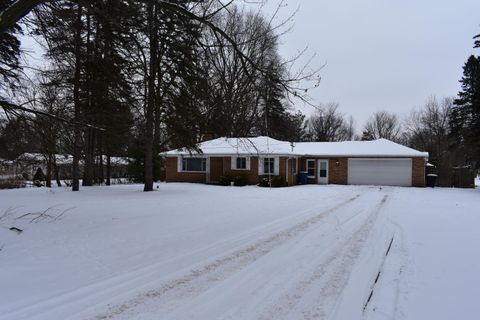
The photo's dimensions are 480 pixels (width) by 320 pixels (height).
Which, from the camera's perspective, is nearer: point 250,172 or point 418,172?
point 418,172

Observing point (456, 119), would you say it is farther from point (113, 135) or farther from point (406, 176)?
point (113, 135)

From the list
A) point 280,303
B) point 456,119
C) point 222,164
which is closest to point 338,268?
point 280,303

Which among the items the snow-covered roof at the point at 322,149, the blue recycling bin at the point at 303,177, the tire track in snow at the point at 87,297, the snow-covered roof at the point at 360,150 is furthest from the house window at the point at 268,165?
the tire track in snow at the point at 87,297

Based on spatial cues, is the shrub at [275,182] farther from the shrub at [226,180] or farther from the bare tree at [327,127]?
Result: the bare tree at [327,127]

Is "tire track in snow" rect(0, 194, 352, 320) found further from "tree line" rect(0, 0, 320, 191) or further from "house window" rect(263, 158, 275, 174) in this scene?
"house window" rect(263, 158, 275, 174)

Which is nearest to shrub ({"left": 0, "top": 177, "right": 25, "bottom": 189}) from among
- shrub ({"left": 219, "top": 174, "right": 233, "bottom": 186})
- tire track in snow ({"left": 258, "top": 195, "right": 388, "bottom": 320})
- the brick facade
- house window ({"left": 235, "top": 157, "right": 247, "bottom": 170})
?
the brick facade

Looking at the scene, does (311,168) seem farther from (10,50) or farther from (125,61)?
(10,50)

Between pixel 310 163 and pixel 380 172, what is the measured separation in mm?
5392

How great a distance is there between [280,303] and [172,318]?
1.29m

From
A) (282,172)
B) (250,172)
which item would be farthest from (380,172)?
(250,172)

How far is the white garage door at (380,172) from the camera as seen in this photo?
94.2ft

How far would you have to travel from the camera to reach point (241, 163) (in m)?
28.9

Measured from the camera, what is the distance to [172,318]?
4082mm

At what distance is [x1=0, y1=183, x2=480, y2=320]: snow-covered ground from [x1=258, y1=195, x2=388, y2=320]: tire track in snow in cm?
2
